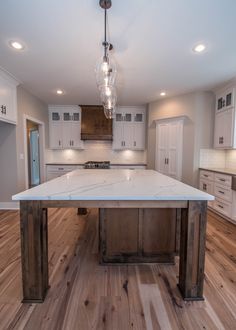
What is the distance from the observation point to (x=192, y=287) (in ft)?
4.96

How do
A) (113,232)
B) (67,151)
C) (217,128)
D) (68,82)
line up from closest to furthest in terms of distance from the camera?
(113,232)
(68,82)
(217,128)
(67,151)

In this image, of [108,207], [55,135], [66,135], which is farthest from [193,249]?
[55,135]

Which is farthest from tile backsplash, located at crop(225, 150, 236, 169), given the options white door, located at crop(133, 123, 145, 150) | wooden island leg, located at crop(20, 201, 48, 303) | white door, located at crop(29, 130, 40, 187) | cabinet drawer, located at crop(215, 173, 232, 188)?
white door, located at crop(29, 130, 40, 187)

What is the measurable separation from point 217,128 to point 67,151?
437 cm

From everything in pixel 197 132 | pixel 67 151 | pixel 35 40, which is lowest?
pixel 67 151

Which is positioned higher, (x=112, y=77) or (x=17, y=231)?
(x=112, y=77)

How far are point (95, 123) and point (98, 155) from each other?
1.07 meters

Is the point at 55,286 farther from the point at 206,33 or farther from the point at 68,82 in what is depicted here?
the point at 68,82

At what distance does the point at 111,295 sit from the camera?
1.57m

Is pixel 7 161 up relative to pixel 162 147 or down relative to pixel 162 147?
down

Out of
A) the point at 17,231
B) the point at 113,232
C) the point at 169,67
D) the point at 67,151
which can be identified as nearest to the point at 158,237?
the point at 113,232

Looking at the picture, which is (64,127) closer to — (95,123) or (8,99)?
(95,123)

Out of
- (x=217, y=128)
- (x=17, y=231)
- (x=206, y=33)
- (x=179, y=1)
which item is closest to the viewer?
(x=179, y=1)

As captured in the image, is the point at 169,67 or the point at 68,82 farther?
the point at 68,82
